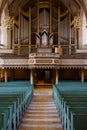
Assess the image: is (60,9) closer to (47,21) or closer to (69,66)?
(47,21)

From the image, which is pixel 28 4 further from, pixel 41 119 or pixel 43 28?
pixel 41 119

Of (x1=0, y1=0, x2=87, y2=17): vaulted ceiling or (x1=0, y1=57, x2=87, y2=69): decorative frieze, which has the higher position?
(x1=0, y1=0, x2=87, y2=17): vaulted ceiling

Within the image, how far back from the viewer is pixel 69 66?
72.1 ft

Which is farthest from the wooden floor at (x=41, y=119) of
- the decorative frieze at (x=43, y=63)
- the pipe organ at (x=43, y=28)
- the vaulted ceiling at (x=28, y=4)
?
the vaulted ceiling at (x=28, y=4)

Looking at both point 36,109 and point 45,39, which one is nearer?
point 36,109

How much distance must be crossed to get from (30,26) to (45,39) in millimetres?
2482

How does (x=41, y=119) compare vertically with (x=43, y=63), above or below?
below

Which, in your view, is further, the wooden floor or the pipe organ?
the pipe organ

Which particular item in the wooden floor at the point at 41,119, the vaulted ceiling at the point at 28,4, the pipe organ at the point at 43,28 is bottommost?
the wooden floor at the point at 41,119

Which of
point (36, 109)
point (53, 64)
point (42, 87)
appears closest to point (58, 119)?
point (36, 109)

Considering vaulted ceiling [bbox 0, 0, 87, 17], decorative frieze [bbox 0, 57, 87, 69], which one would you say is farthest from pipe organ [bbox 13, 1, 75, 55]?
decorative frieze [bbox 0, 57, 87, 69]

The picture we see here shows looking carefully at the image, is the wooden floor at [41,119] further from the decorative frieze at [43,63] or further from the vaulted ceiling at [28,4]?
the vaulted ceiling at [28,4]

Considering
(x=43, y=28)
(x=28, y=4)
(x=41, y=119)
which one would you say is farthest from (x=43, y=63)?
(x=41, y=119)

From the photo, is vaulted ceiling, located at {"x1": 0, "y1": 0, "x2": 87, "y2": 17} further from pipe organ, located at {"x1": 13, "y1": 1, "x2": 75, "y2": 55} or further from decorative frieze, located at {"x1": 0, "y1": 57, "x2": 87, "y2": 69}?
decorative frieze, located at {"x1": 0, "y1": 57, "x2": 87, "y2": 69}
